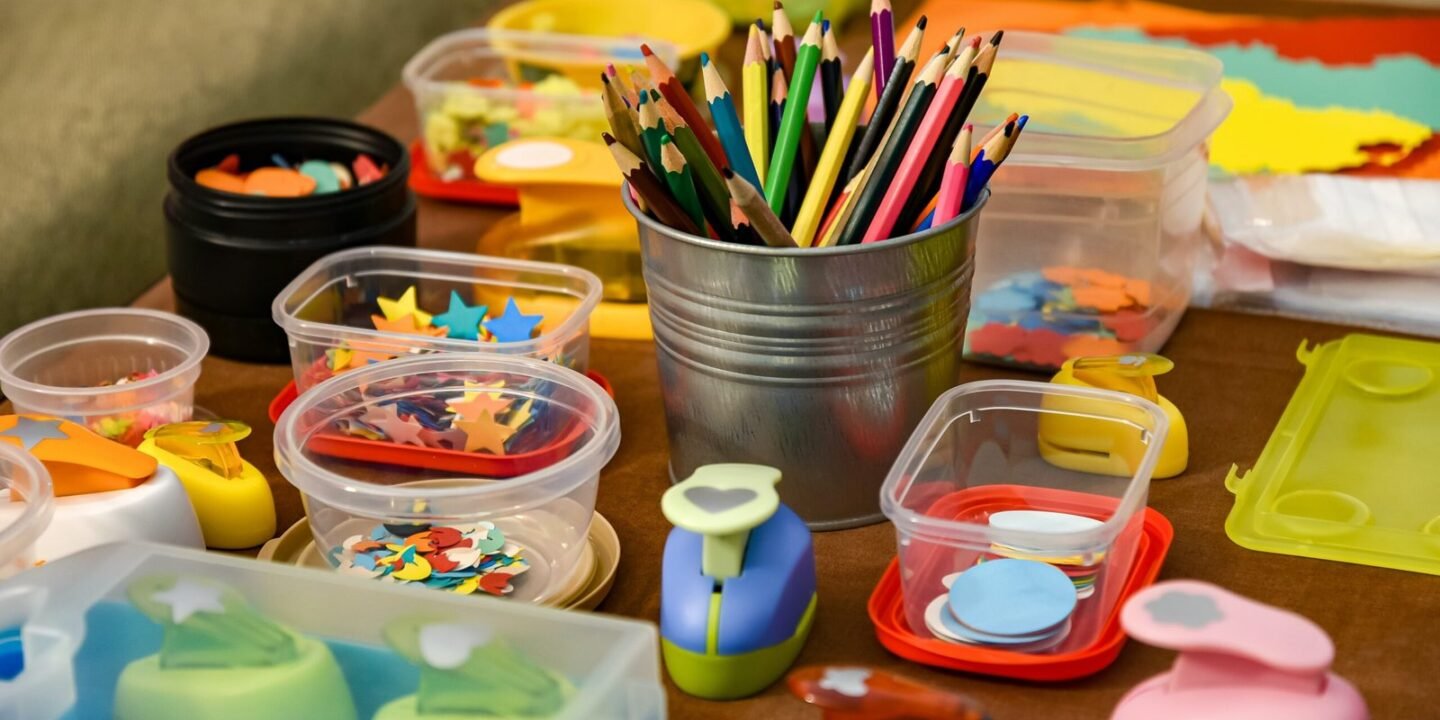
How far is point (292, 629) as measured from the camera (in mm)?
490

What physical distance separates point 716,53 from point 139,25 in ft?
1.28

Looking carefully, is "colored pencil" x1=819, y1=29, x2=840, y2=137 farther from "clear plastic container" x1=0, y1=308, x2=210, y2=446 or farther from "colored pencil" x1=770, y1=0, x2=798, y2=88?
"clear plastic container" x1=0, y1=308, x2=210, y2=446

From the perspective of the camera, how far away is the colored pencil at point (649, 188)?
0.56 metres

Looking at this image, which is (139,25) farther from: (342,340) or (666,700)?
(666,700)

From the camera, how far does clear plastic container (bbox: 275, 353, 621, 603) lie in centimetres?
54

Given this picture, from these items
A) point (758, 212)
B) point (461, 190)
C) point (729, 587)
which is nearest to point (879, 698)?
point (729, 587)

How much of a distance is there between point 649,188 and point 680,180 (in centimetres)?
1

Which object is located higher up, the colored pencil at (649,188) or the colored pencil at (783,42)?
the colored pencil at (783,42)

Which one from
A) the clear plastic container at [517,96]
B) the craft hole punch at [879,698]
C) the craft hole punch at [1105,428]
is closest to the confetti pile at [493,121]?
the clear plastic container at [517,96]

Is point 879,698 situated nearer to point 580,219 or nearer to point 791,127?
point 791,127

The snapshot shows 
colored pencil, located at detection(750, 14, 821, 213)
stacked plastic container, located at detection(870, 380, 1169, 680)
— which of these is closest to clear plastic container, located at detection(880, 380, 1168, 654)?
stacked plastic container, located at detection(870, 380, 1169, 680)

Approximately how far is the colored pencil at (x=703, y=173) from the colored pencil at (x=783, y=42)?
2.7 inches

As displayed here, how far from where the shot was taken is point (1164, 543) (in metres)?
0.59

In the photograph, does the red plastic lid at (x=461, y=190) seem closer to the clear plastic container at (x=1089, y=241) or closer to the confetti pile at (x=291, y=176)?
the confetti pile at (x=291, y=176)
